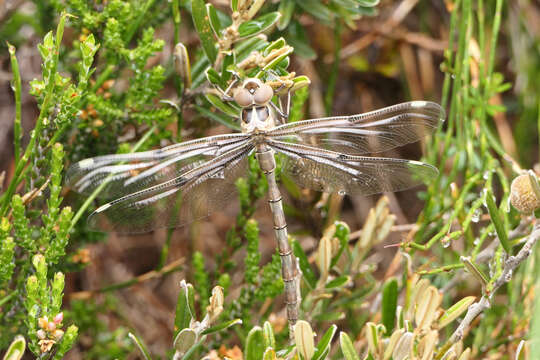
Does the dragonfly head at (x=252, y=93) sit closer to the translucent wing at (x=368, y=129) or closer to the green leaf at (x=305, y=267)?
the translucent wing at (x=368, y=129)

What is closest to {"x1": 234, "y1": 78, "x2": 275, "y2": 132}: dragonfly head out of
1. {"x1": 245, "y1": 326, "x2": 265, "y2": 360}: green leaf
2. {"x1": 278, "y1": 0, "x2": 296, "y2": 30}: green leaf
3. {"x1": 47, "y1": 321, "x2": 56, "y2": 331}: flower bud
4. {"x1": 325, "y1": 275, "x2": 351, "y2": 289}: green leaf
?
{"x1": 278, "y1": 0, "x2": 296, "y2": 30}: green leaf

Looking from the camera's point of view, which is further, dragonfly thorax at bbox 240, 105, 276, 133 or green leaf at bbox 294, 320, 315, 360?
dragonfly thorax at bbox 240, 105, 276, 133

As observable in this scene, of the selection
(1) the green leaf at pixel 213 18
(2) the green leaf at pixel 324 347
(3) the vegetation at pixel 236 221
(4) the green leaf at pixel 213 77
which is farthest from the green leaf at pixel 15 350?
(1) the green leaf at pixel 213 18

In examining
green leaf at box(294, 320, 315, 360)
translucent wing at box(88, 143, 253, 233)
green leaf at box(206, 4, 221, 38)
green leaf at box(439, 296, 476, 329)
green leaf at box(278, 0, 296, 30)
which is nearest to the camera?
green leaf at box(294, 320, 315, 360)

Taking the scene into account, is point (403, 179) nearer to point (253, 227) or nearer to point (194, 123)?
point (253, 227)

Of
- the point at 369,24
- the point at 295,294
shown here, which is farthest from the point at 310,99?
the point at 295,294

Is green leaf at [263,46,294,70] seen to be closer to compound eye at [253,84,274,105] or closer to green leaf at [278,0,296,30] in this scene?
compound eye at [253,84,274,105]

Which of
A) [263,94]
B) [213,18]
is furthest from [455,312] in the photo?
[213,18]

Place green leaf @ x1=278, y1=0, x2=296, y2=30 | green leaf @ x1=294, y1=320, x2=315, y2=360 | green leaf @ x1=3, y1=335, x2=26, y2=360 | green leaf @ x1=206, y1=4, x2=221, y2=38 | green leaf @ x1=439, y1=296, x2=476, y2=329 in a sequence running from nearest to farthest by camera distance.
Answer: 1. green leaf @ x1=3, y1=335, x2=26, y2=360
2. green leaf @ x1=294, y1=320, x2=315, y2=360
3. green leaf @ x1=439, y1=296, x2=476, y2=329
4. green leaf @ x1=206, y1=4, x2=221, y2=38
5. green leaf @ x1=278, y1=0, x2=296, y2=30

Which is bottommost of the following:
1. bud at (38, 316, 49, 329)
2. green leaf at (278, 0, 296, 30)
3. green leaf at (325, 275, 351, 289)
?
bud at (38, 316, 49, 329)
